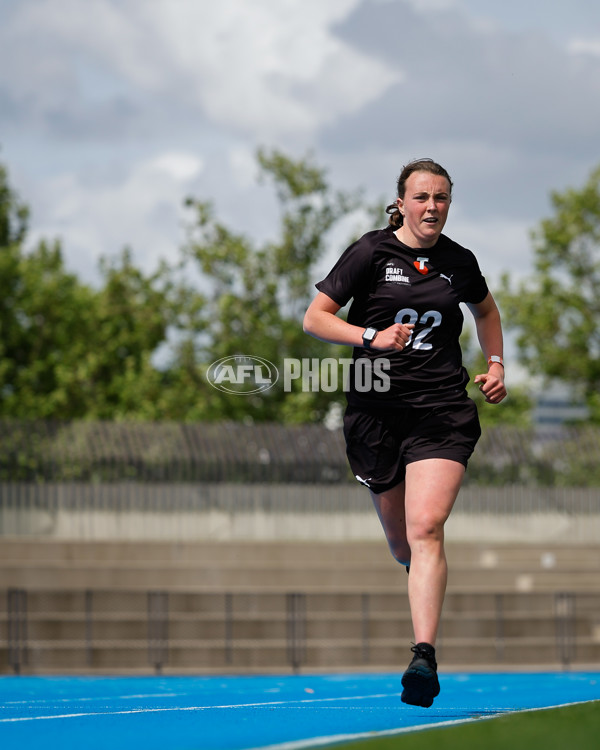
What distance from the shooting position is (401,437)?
16.9 feet

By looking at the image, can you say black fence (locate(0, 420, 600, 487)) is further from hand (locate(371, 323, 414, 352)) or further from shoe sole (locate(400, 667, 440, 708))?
shoe sole (locate(400, 667, 440, 708))

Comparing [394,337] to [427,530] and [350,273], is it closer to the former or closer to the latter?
[350,273]

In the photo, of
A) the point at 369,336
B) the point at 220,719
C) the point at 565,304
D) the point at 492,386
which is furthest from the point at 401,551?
the point at 565,304

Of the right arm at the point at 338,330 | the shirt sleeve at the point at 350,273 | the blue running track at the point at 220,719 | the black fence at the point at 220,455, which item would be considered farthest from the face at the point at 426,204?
the black fence at the point at 220,455

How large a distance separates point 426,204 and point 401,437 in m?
0.92

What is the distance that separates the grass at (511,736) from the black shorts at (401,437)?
A: 3.57ft

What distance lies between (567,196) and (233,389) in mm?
14136

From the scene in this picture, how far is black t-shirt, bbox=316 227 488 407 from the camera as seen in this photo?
16.6 ft

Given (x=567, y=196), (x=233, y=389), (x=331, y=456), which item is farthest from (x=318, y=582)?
(x=567, y=196)

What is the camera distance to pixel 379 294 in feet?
16.8

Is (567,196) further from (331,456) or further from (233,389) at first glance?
(331,456)

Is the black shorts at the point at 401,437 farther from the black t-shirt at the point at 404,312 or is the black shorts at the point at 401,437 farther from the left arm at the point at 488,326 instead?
the left arm at the point at 488,326

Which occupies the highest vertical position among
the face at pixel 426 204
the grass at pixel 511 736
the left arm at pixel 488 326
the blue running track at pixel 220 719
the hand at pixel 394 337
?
the face at pixel 426 204

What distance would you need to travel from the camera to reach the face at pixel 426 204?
5.04 m
